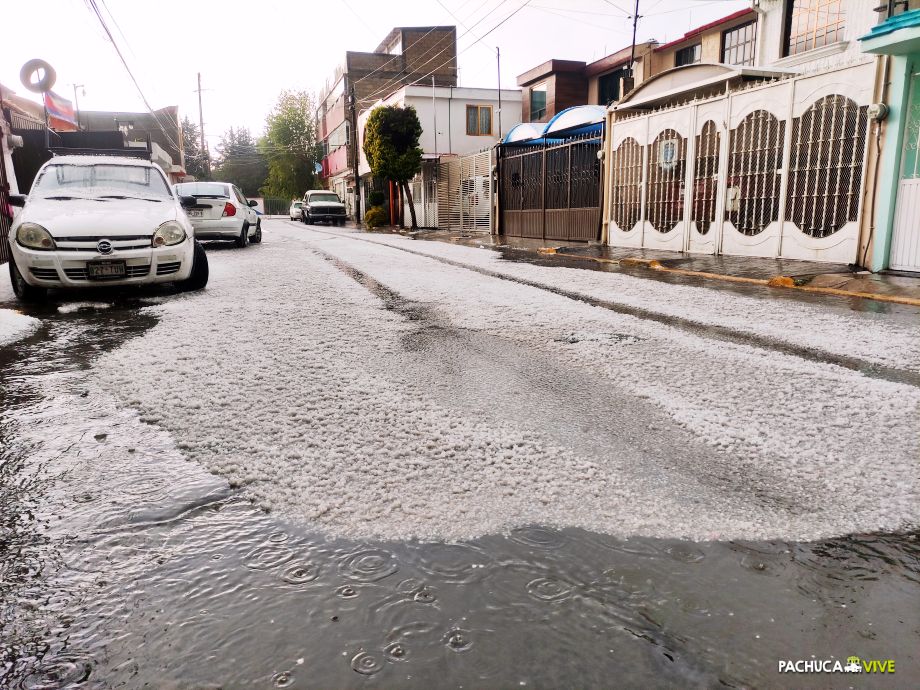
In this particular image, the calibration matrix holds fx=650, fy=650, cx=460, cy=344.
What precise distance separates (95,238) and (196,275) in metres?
1.14

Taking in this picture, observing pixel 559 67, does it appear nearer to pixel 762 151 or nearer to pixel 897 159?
pixel 762 151

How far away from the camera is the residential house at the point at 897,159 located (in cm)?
845

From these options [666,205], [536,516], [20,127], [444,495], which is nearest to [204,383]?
[444,495]

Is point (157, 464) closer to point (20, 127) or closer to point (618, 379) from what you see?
point (618, 379)

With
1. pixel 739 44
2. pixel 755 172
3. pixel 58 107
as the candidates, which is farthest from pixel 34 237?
pixel 739 44

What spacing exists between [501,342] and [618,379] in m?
1.19

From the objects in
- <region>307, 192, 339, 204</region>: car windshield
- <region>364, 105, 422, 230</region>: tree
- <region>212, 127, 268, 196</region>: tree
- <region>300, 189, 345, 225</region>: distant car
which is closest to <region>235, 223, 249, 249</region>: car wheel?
<region>364, 105, 422, 230</region>: tree

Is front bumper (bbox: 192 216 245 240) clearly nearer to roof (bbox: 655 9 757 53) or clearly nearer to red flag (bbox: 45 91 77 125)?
red flag (bbox: 45 91 77 125)

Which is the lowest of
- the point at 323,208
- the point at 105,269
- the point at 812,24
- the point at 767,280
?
the point at 767,280

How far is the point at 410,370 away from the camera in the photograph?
3.99m

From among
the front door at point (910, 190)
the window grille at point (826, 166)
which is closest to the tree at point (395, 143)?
the window grille at point (826, 166)

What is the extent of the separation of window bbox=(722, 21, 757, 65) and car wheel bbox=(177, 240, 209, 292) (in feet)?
66.5

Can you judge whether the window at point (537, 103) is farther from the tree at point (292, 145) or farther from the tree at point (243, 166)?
the tree at point (243, 166)

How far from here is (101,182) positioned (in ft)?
26.4
